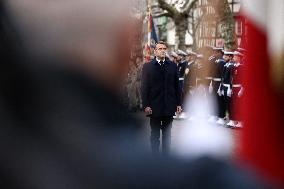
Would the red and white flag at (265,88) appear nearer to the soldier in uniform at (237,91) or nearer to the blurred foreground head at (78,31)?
the soldier in uniform at (237,91)

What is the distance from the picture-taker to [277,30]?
4.50 ft

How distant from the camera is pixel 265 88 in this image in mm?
1386

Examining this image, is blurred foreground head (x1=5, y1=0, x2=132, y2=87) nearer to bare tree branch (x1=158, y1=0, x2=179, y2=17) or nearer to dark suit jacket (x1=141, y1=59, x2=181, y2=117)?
bare tree branch (x1=158, y1=0, x2=179, y2=17)

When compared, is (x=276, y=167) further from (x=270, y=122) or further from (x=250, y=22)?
(x=250, y=22)

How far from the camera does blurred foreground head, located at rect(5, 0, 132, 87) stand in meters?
1.35

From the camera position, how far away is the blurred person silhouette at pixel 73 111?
4.42ft

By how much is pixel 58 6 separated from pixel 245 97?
0.40 m

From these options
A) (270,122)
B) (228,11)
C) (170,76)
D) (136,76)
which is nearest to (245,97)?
(270,122)

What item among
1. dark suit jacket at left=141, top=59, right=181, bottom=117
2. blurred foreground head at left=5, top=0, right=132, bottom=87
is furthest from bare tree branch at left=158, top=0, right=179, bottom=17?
dark suit jacket at left=141, top=59, right=181, bottom=117

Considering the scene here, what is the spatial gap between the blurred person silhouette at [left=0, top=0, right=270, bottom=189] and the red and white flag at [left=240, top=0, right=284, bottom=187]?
0.17ft

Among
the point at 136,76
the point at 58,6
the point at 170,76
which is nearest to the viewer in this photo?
the point at 58,6

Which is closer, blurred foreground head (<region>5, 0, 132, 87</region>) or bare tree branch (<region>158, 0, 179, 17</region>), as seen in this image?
blurred foreground head (<region>5, 0, 132, 87</region>)

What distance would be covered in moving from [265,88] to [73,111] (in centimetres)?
37

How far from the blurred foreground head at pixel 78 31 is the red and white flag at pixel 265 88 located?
249 millimetres
